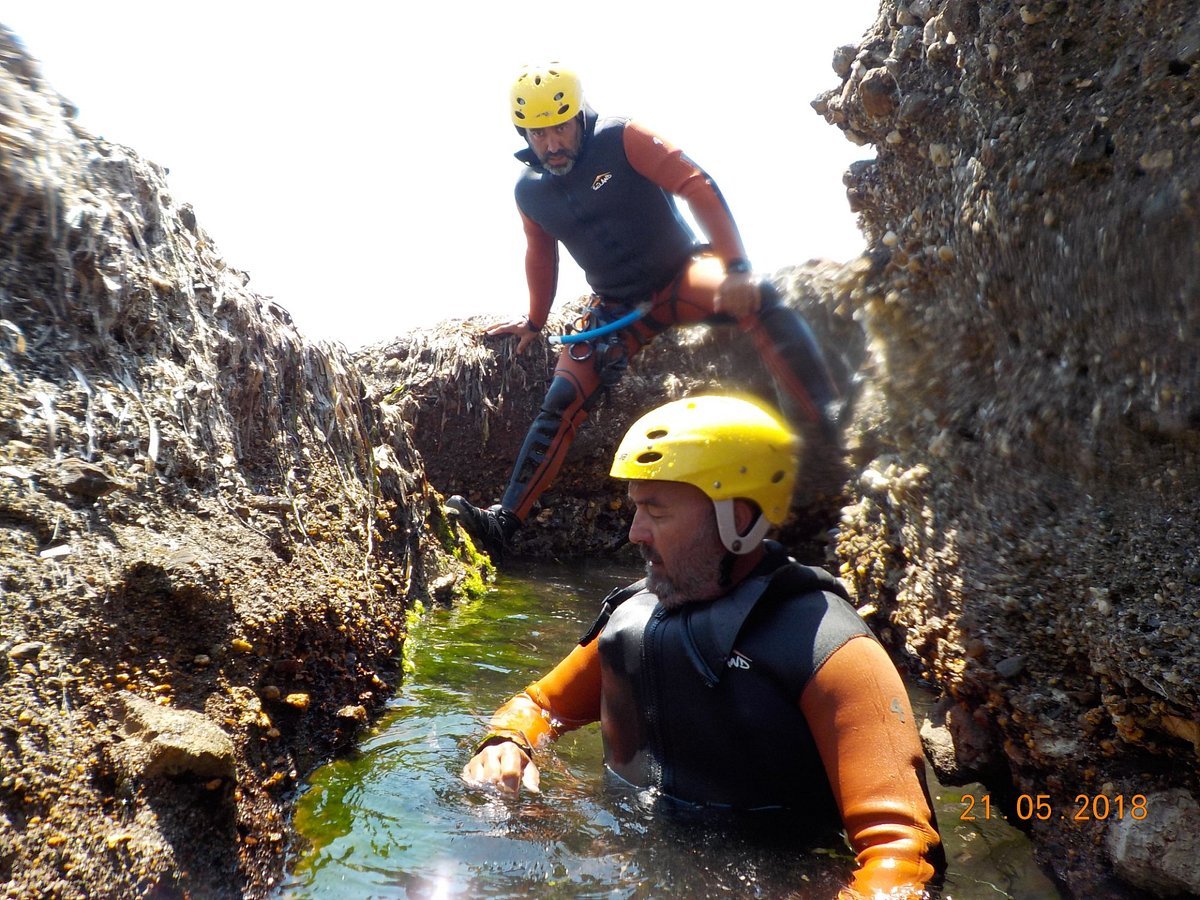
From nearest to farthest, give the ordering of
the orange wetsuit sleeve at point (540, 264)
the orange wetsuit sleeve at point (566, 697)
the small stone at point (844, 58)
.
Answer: the orange wetsuit sleeve at point (566, 697), the small stone at point (844, 58), the orange wetsuit sleeve at point (540, 264)

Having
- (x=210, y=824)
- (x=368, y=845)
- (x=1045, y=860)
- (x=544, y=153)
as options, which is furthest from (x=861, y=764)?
(x=544, y=153)

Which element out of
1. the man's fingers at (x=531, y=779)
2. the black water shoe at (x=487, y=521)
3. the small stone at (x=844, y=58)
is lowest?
the man's fingers at (x=531, y=779)

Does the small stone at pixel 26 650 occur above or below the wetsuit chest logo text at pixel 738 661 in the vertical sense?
above

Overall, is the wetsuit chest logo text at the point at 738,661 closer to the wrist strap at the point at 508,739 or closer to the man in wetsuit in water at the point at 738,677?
the man in wetsuit in water at the point at 738,677

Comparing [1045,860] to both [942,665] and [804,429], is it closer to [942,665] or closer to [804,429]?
[942,665]

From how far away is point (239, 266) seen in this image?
4.27m

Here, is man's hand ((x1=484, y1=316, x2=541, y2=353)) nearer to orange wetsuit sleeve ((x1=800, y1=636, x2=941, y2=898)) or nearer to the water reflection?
the water reflection

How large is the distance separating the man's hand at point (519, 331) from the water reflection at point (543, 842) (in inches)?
156

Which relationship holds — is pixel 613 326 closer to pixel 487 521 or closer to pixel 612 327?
pixel 612 327

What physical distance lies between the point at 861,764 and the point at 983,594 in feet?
3.16

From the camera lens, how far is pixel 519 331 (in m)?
7.01

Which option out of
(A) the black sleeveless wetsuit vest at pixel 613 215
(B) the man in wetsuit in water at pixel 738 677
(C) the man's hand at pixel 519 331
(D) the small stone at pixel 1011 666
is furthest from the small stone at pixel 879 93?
(C) the man's hand at pixel 519 331

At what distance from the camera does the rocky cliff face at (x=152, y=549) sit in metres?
2.03

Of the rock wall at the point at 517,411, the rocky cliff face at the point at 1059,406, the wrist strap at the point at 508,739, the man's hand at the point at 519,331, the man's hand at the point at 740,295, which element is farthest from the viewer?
the rock wall at the point at 517,411
